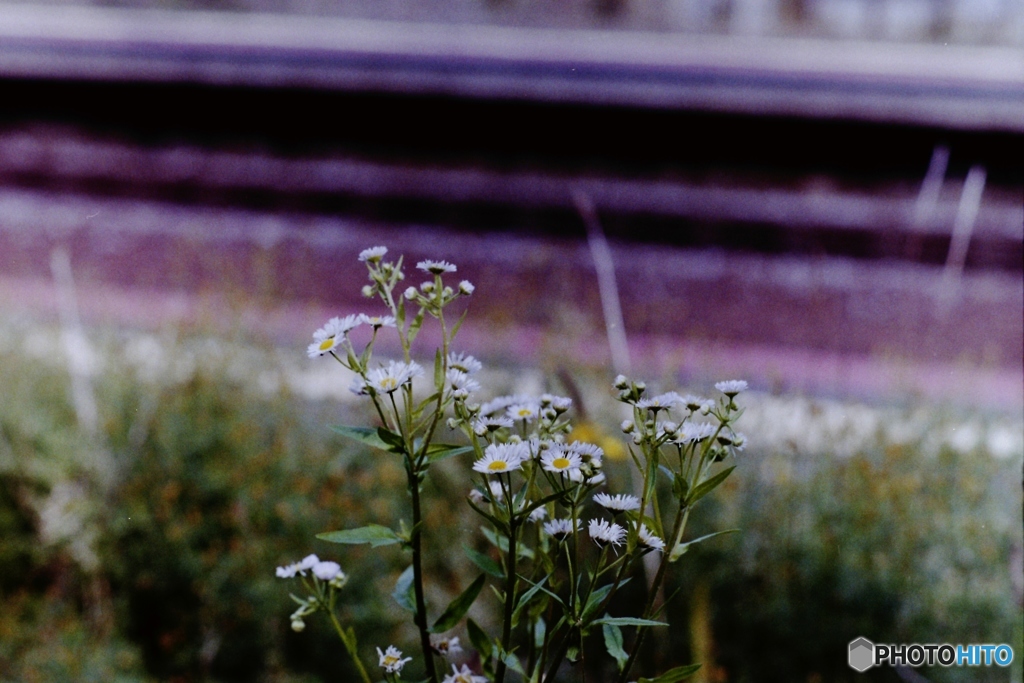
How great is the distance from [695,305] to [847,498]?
1.79m

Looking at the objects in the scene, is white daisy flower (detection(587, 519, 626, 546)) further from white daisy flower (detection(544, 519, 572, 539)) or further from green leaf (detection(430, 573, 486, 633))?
green leaf (detection(430, 573, 486, 633))

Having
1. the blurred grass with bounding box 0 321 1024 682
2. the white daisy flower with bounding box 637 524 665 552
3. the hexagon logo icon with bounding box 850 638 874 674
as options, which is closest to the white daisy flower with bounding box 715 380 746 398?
the white daisy flower with bounding box 637 524 665 552

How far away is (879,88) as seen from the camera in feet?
14.5

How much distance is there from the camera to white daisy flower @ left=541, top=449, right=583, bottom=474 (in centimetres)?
70

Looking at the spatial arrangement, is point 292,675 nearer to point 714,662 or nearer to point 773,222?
point 714,662

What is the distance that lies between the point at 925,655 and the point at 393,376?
3.84 feet

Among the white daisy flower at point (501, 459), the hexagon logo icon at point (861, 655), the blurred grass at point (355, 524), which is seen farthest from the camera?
the blurred grass at point (355, 524)

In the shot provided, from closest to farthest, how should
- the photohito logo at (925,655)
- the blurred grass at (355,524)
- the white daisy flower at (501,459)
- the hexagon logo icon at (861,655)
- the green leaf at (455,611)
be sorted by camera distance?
1. the white daisy flower at (501,459)
2. the green leaf at (455,611)
3. the photohito logo at (925,655)
4. the hexagon logo icon at (861,655)
5. the blurred grass at (355,524)

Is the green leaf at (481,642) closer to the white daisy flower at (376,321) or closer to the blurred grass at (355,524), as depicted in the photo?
the white daisy flower at (376,321)

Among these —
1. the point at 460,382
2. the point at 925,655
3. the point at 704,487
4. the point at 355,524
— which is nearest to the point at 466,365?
the point at 460,382

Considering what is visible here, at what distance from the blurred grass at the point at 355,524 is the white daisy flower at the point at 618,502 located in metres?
0.81

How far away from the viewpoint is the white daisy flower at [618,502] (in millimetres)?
727

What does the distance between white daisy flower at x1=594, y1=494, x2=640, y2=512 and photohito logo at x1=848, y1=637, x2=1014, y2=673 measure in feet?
2.80

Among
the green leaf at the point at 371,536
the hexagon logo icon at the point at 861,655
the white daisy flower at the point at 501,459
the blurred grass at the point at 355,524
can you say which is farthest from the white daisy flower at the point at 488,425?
the hexagon logo icon at the point at 861,655
